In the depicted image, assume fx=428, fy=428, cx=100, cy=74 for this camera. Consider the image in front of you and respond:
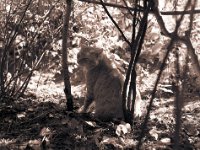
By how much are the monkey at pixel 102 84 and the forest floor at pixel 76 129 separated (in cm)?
18

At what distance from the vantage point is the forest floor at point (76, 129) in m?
3.93

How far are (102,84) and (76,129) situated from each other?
0.94 m

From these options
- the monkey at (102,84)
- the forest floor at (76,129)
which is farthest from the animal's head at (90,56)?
the forest floor at (76,129)

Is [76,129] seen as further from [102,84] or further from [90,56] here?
[90,56]

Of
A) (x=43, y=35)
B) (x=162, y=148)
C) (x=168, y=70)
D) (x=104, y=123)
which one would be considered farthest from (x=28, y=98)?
(x=162, y=148)

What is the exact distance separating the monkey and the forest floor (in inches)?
6.9

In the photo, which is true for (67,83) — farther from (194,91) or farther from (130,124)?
(194,91)

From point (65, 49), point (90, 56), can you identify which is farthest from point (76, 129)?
point (90, 56)

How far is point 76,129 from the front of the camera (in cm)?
418

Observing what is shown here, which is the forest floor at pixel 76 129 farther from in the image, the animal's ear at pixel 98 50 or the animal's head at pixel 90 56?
the animal's ear at pixel 98 50

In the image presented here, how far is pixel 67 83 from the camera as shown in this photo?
185 inches

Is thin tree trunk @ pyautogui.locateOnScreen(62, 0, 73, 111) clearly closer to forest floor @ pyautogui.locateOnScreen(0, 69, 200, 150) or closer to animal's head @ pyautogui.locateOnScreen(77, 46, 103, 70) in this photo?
forest floor @ pyautogui.locateOnScreen(0, 69, 200, 150)

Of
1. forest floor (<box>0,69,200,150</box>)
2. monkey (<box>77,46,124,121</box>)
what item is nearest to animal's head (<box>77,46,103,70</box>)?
monkey (<box>77,46,124,121</box>)

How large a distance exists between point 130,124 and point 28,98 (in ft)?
5.82
